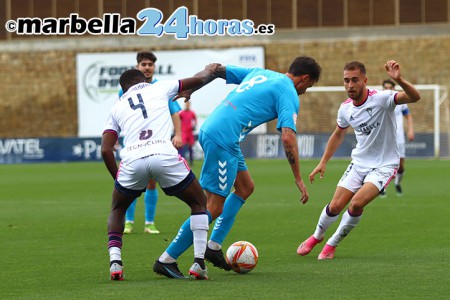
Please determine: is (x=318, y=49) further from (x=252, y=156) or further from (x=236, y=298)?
(x=236, y=298)

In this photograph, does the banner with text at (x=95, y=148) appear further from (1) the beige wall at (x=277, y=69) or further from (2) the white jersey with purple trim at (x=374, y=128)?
(2) the white jersey with purple trim at (x=374, y=128)

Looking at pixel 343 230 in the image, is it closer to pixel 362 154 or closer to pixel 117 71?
pixel 362 154

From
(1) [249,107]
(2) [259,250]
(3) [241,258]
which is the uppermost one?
(1) [249,107]

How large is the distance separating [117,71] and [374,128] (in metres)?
37.2

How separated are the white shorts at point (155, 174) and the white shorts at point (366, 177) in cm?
253

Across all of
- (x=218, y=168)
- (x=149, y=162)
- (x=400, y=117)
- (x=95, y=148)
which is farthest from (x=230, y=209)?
(x=95, y=148)

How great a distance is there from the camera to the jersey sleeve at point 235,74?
9484 millimetres

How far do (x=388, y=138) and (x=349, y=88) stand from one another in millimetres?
701

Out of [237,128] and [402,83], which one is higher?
[402,83]

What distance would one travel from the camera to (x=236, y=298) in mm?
7660

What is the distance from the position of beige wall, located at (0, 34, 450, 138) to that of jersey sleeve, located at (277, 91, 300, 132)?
33.7 metres

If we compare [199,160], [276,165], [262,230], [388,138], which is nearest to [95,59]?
[199,160]

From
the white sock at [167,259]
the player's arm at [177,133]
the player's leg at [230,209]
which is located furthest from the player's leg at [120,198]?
the player's arm at [177,133]

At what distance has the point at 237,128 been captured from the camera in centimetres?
911
